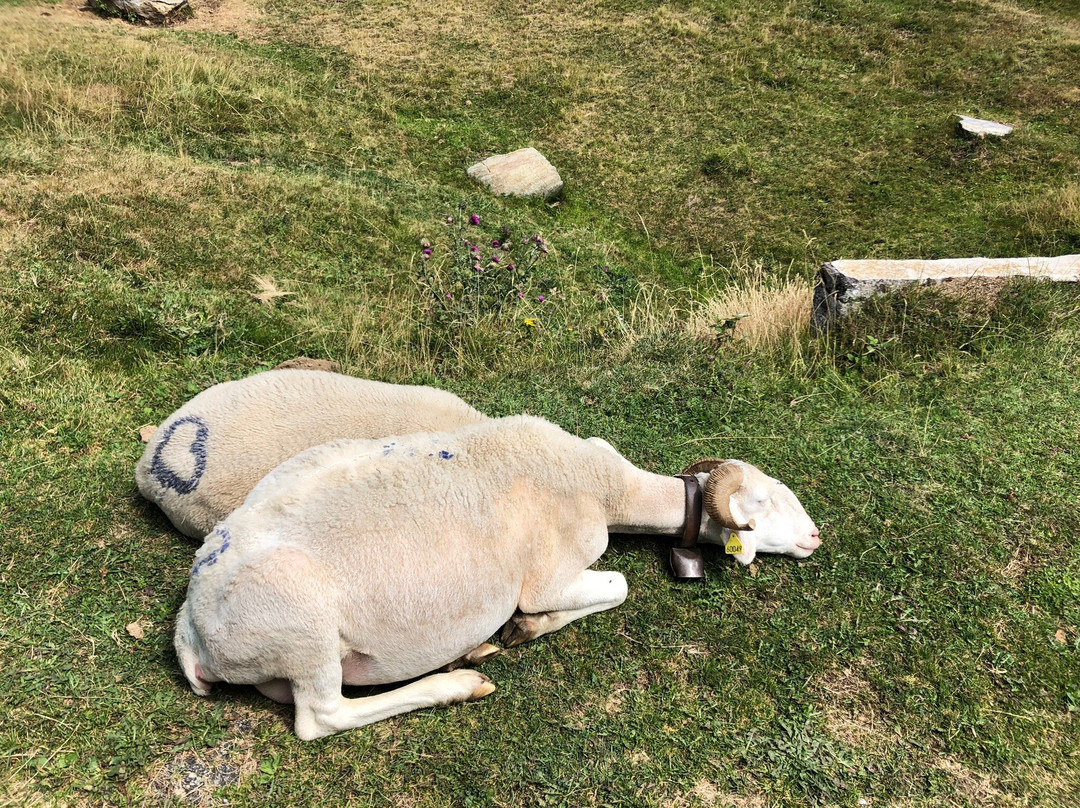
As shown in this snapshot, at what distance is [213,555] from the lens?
3.56 m

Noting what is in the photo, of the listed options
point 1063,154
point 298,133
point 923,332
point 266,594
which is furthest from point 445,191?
point 1063,154

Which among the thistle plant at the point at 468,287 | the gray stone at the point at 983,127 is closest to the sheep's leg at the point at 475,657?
the thistle plant at the point at 468,287

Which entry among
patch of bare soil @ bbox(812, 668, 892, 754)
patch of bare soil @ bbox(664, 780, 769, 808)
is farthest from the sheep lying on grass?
patch of bare soil @ bbox(664, 780, 769, 808)

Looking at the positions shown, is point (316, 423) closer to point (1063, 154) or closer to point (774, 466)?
point (774, 466)

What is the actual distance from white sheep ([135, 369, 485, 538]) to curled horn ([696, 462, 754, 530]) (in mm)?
1694

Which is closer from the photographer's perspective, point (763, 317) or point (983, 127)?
point (763, 317)

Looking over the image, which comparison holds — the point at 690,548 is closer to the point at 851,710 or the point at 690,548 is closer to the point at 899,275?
the point at 851,710

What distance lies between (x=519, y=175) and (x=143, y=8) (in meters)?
10.1

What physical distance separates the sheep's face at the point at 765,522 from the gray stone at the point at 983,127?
11359 mm

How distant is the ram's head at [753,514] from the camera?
173 inches

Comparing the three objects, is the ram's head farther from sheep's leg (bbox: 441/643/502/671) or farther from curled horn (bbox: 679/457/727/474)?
sheep's leg (bbox: 441/643/502/671)

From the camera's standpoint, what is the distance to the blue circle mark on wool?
4227 millimetres

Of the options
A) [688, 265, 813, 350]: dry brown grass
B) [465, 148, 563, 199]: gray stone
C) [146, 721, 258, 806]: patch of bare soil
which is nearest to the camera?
[146, 721, 258, 806]: patch of bare soil

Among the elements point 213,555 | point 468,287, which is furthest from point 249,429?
point 468,287
